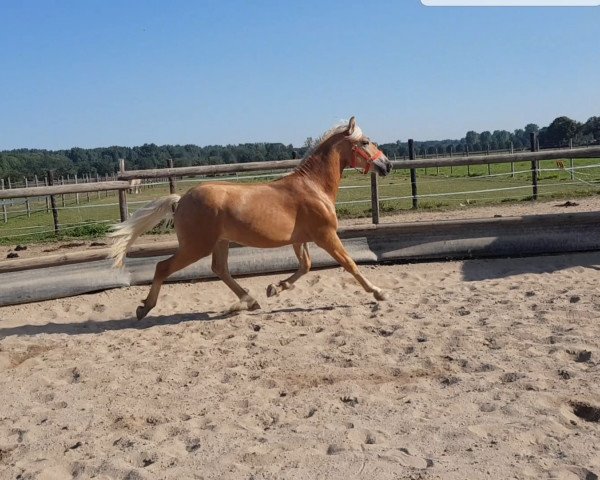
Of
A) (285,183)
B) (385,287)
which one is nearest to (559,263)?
(385,287)

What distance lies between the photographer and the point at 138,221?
6.58 meters

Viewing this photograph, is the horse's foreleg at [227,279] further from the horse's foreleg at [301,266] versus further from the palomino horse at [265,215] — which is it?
the horse's foreleg at [301,266]

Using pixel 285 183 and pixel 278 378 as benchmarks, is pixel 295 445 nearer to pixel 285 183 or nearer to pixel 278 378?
pixel 278 378

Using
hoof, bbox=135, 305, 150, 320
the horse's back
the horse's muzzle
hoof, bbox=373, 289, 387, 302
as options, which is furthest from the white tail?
hoof, bbox=373, 289, 387, 302

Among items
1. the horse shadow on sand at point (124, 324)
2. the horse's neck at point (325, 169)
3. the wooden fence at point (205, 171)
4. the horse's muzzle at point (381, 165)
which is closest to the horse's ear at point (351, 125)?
the horse's neck at point (325, 169)

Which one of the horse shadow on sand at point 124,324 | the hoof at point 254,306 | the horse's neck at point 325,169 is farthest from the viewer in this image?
the horse's neck at point 325,169

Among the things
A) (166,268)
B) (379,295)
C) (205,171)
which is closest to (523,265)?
(379,295)

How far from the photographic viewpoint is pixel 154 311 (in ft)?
23.0

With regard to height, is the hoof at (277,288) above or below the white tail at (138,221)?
below

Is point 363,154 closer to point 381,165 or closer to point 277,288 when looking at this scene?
point 381,165

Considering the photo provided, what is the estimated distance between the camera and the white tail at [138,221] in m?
6.55

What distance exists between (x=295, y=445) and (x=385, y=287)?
13.5ft

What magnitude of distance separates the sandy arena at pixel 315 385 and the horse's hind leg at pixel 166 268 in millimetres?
171

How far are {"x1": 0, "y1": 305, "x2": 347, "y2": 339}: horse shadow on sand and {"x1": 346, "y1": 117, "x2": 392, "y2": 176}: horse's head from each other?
5.09 ft
